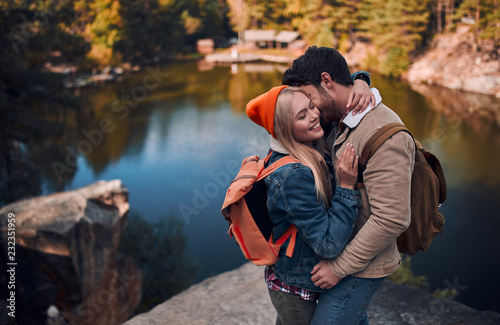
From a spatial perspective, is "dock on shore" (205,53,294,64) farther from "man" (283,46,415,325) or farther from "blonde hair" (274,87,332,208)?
"blonde hair" (274,87,332,208)

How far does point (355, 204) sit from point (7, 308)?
7120 mm

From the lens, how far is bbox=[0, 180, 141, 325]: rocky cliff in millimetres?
6555

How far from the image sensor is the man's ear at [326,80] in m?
1.80

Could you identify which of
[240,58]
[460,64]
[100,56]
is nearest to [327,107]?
[460,64]

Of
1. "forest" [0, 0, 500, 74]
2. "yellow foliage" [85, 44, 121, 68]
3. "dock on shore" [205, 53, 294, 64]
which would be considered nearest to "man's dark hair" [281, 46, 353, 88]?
"forest" [0, 0, 500, 74]

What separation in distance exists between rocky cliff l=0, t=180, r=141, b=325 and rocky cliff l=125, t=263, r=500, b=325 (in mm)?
3391

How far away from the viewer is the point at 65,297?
724 centimetres

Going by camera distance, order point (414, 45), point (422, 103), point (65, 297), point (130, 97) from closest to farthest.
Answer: point (65, 297) < point (422, 103) < point (414, 45) < point (130, 97)

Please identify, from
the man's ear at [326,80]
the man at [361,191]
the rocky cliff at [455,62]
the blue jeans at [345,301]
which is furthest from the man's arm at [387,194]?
the rocky cliff at [455,62]

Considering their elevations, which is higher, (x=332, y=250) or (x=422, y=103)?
(x=332, y=250)

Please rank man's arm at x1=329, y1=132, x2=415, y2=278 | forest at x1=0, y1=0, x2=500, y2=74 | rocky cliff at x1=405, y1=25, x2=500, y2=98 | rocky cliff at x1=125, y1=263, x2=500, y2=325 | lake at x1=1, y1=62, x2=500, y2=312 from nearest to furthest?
man's arm at x1=329, y1=132, x2=415, y2=278 → rocky cliff at x1=125, y1=263, x2=500, y2=325 → lake at x1=1, y1=62, x2=500, y2=312 → forest at x1=0, y1=0, x2=500, y2=74 → rocky cliff at x1=405, y1=25, x2=500, y2=98

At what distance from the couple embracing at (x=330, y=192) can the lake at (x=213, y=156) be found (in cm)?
829

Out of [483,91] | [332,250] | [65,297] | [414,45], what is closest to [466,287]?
[65,297]

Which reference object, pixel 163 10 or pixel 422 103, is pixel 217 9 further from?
pixel 422 103
